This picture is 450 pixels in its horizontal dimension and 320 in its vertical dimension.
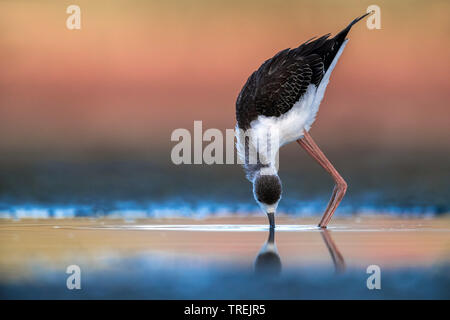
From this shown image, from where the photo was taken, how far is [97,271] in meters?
4.73

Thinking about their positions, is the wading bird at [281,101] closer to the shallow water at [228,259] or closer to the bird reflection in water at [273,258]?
the shallow water at [228,259]

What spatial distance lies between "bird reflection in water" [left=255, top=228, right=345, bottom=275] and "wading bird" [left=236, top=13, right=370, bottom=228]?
134 cm

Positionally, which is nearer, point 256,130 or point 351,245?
point 351,245

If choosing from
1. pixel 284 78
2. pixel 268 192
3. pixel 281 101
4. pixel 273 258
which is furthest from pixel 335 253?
pixel 284 78

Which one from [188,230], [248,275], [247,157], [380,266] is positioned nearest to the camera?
[248,275]

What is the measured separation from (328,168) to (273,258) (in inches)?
130

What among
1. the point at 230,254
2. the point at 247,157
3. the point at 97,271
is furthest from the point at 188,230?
the point at 97,271

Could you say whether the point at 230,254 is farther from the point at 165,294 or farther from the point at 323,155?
the point at 323,155

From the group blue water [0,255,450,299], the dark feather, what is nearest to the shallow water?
blue water [0,255,450,299]

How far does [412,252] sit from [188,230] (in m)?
2.48

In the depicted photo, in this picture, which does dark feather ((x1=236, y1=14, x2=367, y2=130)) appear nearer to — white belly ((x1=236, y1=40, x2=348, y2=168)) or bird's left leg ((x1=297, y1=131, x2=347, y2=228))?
white belly ((x1=236, y1=40, x2=348, y2=168))

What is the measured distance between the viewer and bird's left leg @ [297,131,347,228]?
7.84 meters

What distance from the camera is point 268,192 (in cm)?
684

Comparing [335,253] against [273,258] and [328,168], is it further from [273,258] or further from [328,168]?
[328,168]
